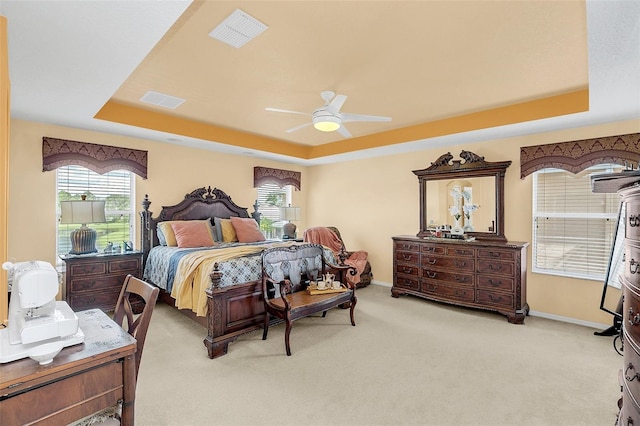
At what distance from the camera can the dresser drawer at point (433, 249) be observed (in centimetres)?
449

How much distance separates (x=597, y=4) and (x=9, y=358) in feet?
10.2

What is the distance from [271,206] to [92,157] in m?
3.18

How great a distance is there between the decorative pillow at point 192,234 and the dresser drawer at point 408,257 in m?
2.94

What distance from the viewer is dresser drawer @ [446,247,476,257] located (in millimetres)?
4227

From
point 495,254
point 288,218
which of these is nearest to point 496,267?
point 495,254

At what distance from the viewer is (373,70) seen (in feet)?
9.23

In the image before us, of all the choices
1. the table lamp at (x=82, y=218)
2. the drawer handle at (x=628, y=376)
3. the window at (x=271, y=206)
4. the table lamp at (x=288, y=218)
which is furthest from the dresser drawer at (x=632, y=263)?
the window at (x=271, y=206)

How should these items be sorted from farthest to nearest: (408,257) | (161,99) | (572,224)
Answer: (408,257)
(572,224)
(161,99)

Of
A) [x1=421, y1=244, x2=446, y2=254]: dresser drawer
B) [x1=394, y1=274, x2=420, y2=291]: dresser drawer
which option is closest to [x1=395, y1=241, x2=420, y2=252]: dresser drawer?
[x1=421, y1=244, x2=446, y2=254]: dresser drawer

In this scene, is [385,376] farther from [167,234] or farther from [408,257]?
[167,234]

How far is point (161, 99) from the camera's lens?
11.7 ft

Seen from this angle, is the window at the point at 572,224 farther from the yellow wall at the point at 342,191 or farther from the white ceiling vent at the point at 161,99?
the white ceiling vent at the point at 161,99

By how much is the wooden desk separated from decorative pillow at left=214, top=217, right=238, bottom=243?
3851mm

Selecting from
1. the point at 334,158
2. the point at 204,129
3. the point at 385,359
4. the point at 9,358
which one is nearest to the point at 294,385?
the point at 385,359
